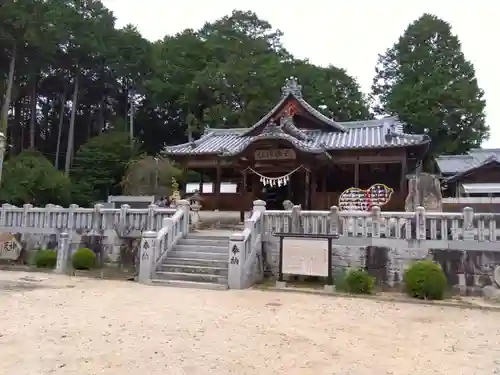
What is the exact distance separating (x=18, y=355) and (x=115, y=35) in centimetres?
3789

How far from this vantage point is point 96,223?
1551cm

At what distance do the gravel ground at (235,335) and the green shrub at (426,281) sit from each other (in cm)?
97

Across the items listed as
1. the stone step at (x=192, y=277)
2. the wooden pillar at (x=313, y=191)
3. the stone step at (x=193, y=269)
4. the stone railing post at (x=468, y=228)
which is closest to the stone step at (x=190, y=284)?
the stone step at (x=192, y=277)

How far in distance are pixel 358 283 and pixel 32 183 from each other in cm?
2190

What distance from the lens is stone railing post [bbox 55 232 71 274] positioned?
14.8 metres

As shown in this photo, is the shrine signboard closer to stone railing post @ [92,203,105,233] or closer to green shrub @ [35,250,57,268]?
stone railing post @ [92,203,105,233]

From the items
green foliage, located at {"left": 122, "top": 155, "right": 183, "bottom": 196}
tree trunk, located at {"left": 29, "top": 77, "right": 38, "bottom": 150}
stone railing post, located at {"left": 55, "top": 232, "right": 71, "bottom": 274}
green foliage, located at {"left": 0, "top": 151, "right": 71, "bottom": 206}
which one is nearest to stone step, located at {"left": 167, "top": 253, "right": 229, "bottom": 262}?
stone railing post, located at {"left": 55, "top": 232, "right": 71, "bottom": 274}

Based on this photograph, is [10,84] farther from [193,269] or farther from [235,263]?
[235,263]

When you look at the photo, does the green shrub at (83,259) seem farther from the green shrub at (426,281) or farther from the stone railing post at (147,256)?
the green shrub at (426,281)

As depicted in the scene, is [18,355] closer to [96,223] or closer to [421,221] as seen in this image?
[421,221]

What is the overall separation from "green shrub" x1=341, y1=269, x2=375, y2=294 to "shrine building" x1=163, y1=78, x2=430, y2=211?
7.81m

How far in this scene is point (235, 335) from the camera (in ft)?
22.0

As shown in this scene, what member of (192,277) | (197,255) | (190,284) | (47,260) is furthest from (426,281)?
(47,260)

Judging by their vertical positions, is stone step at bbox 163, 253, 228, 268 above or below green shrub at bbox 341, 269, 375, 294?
above
